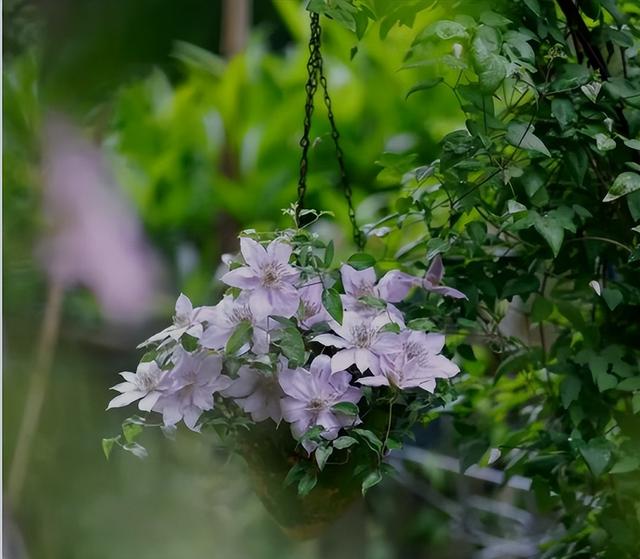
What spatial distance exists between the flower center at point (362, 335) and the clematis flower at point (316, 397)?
34mm

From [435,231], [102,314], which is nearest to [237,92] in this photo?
[102,314]

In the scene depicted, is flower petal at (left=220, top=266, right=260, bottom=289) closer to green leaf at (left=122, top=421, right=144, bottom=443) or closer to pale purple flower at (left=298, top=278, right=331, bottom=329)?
pale purple flower at (left=298, top=278, right=331, bottom=329)

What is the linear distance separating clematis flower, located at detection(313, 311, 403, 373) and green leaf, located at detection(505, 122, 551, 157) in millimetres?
209

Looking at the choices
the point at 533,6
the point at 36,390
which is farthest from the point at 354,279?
the point at 36,390

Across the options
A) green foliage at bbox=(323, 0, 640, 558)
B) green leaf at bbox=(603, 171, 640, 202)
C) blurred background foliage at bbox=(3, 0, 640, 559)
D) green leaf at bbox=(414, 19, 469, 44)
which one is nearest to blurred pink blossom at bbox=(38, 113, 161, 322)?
blurred background foliage at bbox=(3, 0, 640, 559)

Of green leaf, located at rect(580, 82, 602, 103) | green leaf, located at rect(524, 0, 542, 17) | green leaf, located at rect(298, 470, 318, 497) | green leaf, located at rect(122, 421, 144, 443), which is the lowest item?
green leaf, located at rect(298, 470, 318, 497)

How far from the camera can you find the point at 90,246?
180 centimetres

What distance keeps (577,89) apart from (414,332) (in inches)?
12.2

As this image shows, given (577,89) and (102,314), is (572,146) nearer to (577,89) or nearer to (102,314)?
(577,89)

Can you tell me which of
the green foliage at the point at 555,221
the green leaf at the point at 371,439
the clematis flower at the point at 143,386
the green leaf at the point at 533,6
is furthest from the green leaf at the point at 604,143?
the clematis flower at the point at 143,386

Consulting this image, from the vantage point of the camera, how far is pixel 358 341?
0.78 metres

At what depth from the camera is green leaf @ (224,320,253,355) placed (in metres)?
0.75

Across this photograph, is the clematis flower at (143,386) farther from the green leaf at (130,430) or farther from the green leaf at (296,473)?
the green leaf at (296,473)

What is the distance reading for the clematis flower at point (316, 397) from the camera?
30.5 inches
